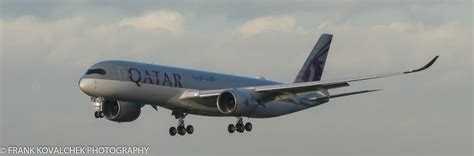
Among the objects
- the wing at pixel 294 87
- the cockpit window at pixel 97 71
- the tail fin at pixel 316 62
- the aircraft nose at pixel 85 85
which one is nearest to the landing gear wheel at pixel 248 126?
the wing at pixel 294 87

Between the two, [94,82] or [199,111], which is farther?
[199,111]

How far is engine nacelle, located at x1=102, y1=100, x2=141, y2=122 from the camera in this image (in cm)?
7631

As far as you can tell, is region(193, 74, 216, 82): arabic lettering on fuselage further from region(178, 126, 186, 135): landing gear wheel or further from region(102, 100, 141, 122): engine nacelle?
region(102, 100, 141, 122): engine nacelle

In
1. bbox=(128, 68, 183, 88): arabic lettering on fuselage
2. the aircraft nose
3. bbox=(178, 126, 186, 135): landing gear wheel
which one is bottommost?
bbox=(178, 126, 186, 135): landing gear wheel

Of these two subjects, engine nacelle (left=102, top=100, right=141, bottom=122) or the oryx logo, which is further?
the oryx logo

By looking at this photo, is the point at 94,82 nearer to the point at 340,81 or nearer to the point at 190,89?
the point at 190,89

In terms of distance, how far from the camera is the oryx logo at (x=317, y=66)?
279 ft

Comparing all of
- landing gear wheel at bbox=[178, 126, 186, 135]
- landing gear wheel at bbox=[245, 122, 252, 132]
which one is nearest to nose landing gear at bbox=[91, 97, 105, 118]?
landing gear wheel at bbox=[178, 126, 186, 135]

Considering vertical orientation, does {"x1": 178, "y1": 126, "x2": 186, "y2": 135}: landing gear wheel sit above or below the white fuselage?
below

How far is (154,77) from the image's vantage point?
71.5 metres

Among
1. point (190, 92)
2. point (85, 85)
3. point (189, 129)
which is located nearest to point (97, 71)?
point (85, 85)

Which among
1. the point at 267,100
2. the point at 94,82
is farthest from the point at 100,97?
the point at 267,100

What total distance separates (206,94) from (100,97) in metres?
6.48

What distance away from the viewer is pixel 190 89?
242 ft
